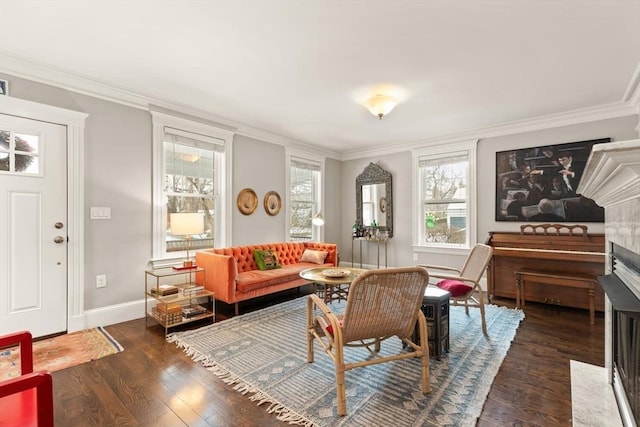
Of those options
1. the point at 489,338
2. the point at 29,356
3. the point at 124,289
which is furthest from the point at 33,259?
the point at 489,338

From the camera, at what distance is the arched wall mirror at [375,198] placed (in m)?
5.77

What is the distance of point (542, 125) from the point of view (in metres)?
4.18

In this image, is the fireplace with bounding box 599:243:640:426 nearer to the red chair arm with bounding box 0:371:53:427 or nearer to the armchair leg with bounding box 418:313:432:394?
the armchair leg with bounding box 418:313:432:394

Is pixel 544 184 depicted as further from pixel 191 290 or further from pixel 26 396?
pixel 26 396

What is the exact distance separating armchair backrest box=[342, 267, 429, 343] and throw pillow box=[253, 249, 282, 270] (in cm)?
257

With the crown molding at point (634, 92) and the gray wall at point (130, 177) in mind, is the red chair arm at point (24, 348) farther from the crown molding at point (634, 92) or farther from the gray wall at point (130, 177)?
the crown molding at point (634, 92)

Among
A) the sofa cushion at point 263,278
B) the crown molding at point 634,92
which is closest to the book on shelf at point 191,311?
the sofa cushion at point 263,278

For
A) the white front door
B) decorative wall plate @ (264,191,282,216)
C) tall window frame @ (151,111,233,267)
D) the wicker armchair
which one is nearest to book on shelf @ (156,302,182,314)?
tall window frame @ (151,111,233,267)

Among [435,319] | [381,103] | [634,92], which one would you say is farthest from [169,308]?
[634,92]

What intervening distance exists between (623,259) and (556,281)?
2.39 metres

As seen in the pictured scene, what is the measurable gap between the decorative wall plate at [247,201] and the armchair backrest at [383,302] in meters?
3.13

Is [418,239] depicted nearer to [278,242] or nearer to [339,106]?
[278,242]

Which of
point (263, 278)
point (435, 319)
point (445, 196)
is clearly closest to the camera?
point (435, 319)

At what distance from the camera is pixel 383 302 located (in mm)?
1827
